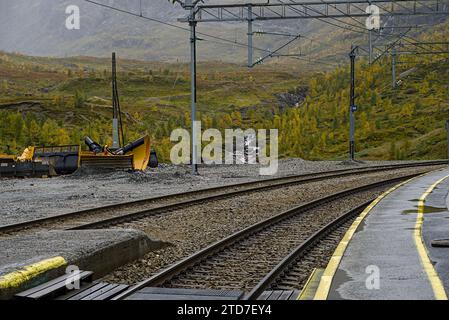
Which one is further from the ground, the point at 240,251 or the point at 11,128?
the point at 11,128

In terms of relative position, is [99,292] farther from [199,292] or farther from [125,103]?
[125,103]

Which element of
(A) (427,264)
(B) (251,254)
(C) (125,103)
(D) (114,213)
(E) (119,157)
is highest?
(C) (125,103)

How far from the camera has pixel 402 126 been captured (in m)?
70.6

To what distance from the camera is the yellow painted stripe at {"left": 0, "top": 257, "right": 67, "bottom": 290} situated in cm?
726

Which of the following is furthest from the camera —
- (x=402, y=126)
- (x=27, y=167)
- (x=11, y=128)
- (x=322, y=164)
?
(x=402, y=126)

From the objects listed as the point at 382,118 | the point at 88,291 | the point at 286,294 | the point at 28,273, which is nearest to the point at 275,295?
the point at 286,294

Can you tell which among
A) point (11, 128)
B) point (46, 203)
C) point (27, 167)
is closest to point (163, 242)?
point (46, 203)

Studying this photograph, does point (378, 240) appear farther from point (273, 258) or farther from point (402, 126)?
point (402, 126)

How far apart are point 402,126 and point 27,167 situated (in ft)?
159

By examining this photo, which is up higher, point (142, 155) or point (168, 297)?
point (142, 155)

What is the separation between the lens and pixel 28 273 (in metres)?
7.64

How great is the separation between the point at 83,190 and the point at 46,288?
61.6 ft

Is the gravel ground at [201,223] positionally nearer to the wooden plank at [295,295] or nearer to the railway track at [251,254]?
the railway track at [251,254]
